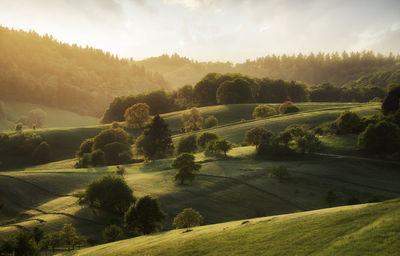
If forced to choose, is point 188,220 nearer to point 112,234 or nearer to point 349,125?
point 112,234

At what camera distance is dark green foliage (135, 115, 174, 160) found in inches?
4193

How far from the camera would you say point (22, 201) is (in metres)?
66.1

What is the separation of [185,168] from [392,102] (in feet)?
211

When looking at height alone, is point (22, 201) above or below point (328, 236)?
below

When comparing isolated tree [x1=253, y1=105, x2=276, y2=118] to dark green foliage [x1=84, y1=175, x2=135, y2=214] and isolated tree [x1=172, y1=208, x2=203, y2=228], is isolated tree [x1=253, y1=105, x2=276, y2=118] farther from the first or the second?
isolated tree [x1=172, y1=208, x2=203, y2=228]

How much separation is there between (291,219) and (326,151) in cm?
6327

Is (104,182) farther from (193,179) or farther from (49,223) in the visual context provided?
(193,179)

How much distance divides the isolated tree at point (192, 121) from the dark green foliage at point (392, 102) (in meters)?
74.7

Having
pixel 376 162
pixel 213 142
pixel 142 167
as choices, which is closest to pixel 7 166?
pixel 142 167

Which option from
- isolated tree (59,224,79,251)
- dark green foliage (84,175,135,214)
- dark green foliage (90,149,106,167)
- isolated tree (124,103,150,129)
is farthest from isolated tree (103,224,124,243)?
isolated tree (124,103,150,129)

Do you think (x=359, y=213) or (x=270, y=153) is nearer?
(x=359, y=213)

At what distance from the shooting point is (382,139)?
79.5 m

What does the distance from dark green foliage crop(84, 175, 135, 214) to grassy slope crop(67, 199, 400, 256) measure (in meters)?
32.4

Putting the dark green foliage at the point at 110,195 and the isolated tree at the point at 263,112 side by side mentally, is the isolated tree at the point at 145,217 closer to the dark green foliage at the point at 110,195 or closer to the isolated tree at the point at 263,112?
the dark green foliage at the point at 110,195
